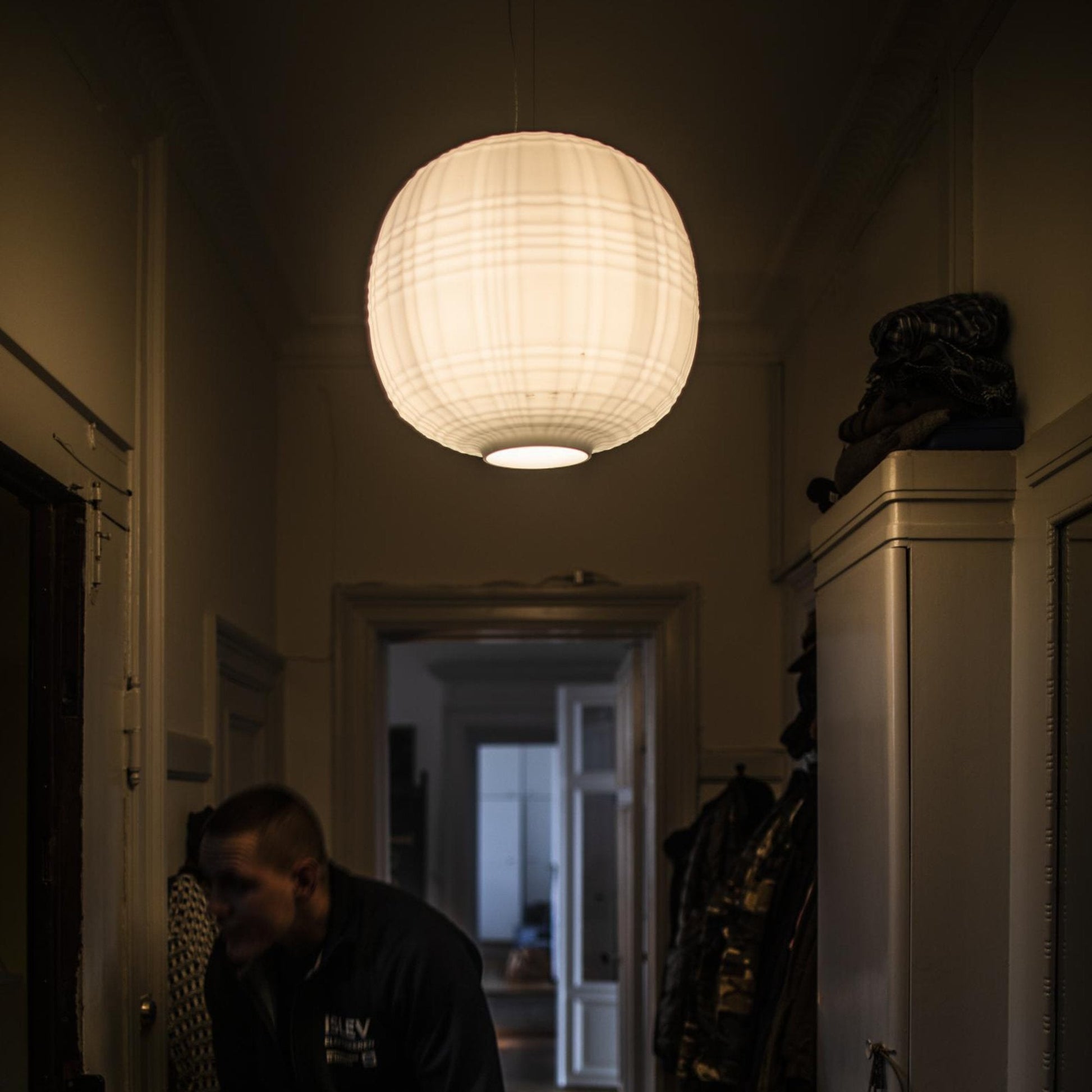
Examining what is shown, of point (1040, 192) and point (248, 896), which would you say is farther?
point (248, 896)

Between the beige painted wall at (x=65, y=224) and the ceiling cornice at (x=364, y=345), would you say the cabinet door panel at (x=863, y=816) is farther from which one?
the ceiling cornice at (x=364, y=345)

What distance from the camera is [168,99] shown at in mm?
2686

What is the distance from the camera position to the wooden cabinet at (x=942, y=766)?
192 centimetres

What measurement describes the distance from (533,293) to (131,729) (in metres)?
1.45

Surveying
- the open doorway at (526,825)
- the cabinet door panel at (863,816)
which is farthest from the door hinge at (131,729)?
the open doorway at (526,825)

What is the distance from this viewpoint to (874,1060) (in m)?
1.98

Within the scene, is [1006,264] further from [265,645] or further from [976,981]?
[265,645]

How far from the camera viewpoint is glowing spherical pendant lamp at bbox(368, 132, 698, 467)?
147 centimetres

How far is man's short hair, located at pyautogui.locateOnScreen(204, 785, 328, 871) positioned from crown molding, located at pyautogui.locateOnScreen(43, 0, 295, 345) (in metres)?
1.26

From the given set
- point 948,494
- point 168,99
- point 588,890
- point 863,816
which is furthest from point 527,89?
point 588,890

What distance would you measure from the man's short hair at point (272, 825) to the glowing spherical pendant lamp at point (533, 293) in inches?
37.7

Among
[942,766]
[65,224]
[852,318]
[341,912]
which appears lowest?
[341,912]

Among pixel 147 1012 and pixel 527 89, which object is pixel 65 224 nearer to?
pixel 527 89

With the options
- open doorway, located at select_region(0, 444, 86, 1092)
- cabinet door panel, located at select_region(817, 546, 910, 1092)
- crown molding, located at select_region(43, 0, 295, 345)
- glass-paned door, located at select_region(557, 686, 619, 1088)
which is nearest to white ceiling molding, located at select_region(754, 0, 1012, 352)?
cabinet door panel, located at select_region(817, 546, 910, 1092)
